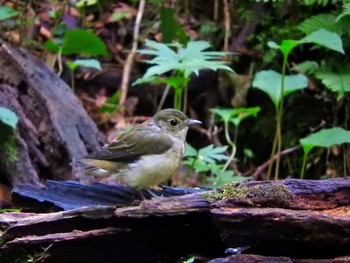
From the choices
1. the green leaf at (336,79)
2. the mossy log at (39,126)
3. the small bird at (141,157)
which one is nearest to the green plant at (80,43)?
the mossy log at (39,126)

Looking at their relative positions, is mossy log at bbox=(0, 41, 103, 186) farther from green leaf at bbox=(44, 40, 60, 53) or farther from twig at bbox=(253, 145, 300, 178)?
twig at bbox=(253, 145, 300, 178)

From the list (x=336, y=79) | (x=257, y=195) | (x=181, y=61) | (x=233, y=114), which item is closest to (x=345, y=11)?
(x=336, y=79)

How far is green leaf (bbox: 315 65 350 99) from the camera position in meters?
5.47

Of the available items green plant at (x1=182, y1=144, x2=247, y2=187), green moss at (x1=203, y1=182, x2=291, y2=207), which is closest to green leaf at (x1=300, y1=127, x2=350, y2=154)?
green plant at (x1=182, y1=144, x2=247, y2=187)

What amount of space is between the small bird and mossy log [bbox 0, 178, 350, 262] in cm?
84

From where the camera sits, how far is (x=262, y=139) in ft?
21.8

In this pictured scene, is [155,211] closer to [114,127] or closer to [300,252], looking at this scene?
[300,252]

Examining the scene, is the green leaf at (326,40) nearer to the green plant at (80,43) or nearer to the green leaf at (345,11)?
the green leaf at (345,11)

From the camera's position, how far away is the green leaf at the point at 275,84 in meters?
5.49

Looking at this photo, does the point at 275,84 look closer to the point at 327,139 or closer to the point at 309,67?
the point at 309,67

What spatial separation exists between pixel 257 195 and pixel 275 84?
2786mm

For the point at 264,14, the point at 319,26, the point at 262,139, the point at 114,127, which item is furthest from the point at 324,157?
the point at 114,127

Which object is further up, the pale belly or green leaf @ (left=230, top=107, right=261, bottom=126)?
the pale belly

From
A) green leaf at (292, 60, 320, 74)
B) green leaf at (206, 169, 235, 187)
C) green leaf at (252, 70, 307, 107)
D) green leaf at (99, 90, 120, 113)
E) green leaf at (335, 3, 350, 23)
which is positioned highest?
green leaf at (335, 3, 350, 23)
